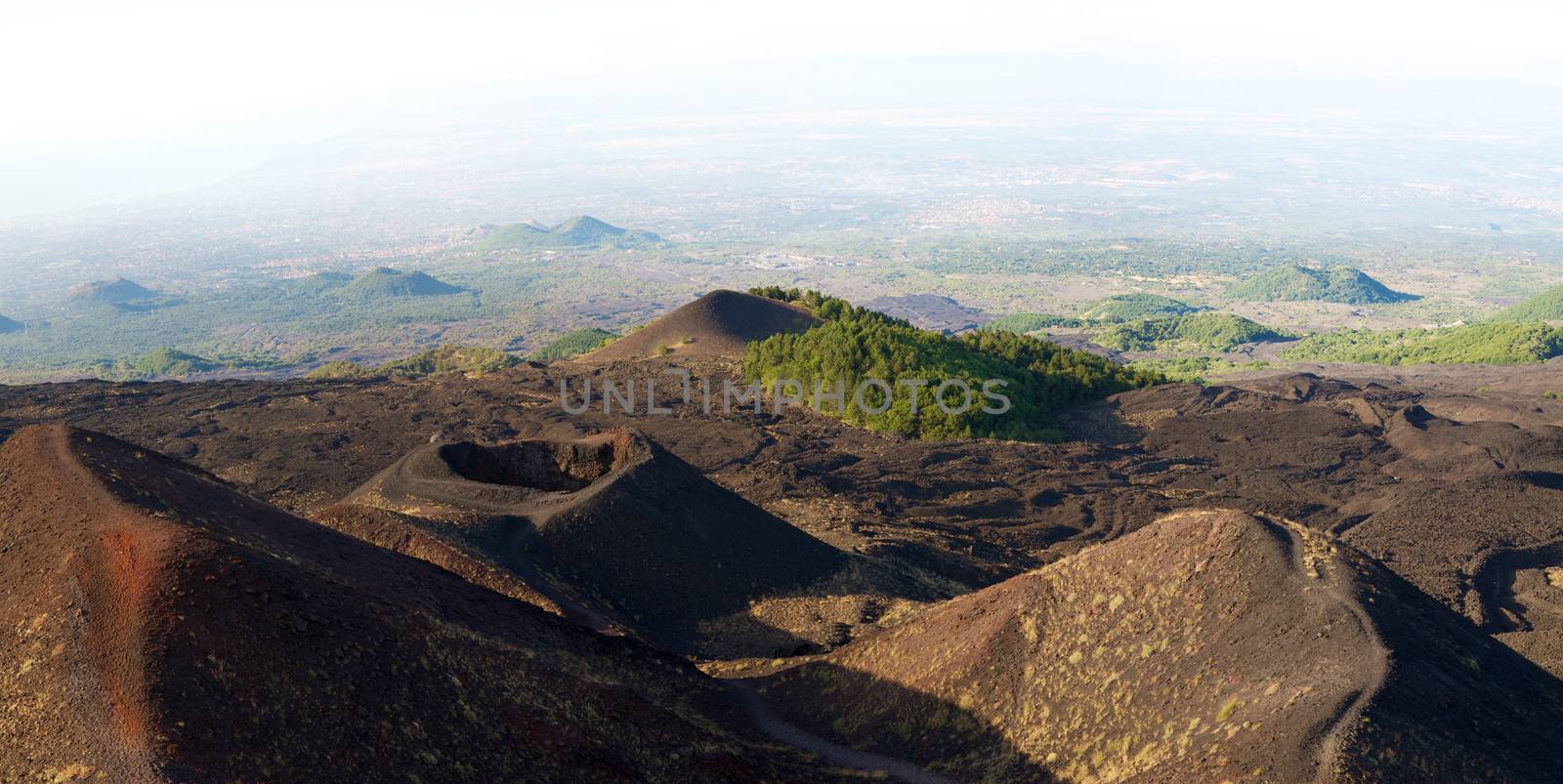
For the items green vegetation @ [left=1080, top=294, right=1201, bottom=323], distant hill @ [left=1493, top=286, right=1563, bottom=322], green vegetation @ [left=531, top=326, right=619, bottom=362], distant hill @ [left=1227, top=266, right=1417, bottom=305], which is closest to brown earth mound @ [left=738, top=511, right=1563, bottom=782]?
green vegetation @ [left=531, top=326, right=619, bottom=362]

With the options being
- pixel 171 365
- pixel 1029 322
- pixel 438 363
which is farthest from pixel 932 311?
pixel 171 365

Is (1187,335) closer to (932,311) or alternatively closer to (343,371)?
(932,311)

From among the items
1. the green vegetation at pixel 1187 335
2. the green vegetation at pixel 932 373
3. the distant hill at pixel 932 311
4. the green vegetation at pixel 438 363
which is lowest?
the distant hill at pixel 932 311

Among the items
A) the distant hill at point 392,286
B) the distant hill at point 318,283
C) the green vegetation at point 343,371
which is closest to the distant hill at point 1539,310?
the green vegetation at point 343,371

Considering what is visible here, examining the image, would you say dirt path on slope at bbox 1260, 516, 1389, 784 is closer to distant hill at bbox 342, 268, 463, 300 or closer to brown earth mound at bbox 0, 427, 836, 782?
brown earth mound at bbox 0, 427, 836, 782

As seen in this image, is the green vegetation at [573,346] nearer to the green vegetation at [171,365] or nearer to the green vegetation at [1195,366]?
the green vegetation at [171,365]
